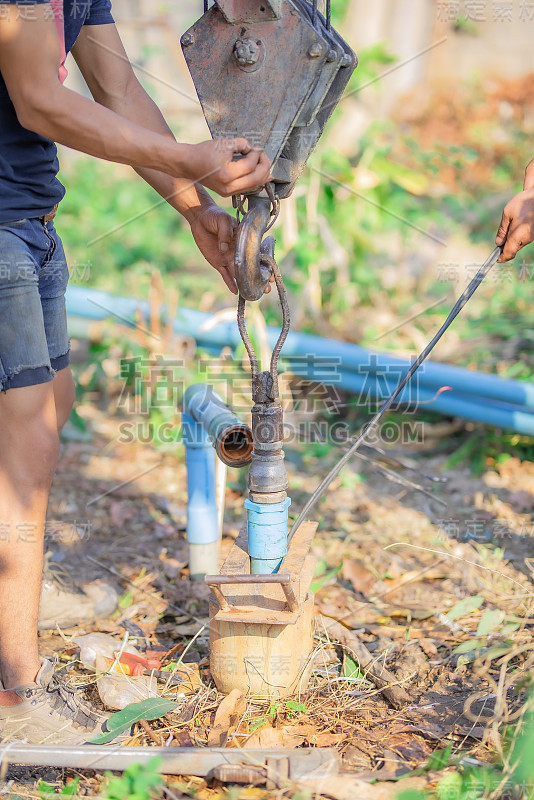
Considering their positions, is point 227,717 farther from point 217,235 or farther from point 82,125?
point 82,125

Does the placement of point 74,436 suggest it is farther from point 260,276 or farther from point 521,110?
point 521,110

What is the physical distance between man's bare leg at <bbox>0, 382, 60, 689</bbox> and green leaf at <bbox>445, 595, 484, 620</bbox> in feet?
3.62

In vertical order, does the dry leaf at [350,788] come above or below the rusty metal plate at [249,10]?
below

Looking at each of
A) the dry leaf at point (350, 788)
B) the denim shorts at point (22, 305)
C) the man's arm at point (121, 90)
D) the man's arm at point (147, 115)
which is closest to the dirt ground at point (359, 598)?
the dry leaf at point (350, 788)

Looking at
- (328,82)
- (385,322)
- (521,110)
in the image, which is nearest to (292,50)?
(328,82)

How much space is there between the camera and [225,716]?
1718mm

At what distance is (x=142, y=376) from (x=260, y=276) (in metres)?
1.96

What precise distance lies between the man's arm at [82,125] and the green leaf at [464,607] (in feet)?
4.23

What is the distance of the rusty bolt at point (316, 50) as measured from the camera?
150 centimetres

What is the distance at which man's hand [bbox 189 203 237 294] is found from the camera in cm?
179

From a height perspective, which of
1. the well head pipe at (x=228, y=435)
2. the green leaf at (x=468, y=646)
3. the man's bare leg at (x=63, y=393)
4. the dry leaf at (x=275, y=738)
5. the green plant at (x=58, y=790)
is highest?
the man's bare leg at (x=63, y=393)

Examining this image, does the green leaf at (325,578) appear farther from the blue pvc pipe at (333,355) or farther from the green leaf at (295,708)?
the blue pvc pipe at (333,355)

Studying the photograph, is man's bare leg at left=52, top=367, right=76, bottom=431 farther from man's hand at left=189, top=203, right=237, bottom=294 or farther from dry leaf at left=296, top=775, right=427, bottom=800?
dry leaf at left=296, top=775, right=427, bottom=800

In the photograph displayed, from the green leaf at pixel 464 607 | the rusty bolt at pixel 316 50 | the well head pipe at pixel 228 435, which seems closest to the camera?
the rusty bolt at pixel 316 50
